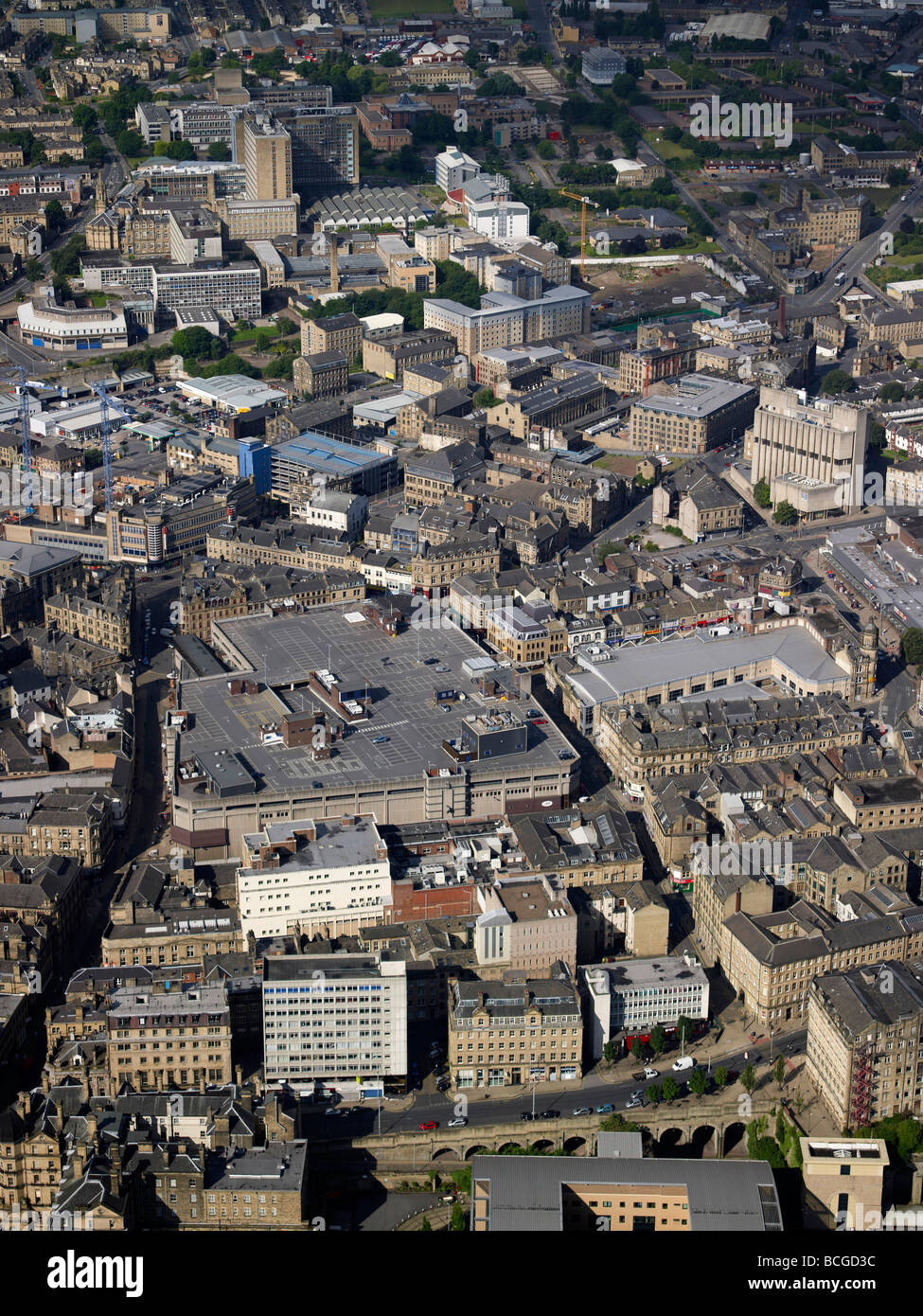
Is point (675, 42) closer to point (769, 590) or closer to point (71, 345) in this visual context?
point (71, 345)

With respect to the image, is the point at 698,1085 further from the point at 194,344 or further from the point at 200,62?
the point at 200,62

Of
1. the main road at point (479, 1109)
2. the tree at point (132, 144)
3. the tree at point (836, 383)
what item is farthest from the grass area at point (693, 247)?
the main road at point (479, 1109)

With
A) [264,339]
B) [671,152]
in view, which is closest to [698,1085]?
[264,339]

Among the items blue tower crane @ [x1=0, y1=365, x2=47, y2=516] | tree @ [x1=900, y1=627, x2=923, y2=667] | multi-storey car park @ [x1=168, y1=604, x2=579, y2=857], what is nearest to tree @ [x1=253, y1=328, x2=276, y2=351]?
blue tower crane @ [x1=0, y1=365, x2=47, y2=516]

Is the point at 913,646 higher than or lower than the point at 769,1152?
higher

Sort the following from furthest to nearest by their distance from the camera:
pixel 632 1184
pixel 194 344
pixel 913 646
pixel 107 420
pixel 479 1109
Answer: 1. pixel 194 344
2. pixel 107 420
3. pixel 913 646
4. pixel 479 1109
5. pixel 632 1184

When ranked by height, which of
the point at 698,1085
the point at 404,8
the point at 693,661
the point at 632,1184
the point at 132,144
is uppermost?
Answer: the point at 404,8

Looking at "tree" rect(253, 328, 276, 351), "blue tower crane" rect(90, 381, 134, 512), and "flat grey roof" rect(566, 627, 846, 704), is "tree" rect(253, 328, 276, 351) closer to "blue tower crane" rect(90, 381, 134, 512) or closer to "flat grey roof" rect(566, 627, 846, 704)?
"blue tower crane" rect(90, 381, 134, 512)
